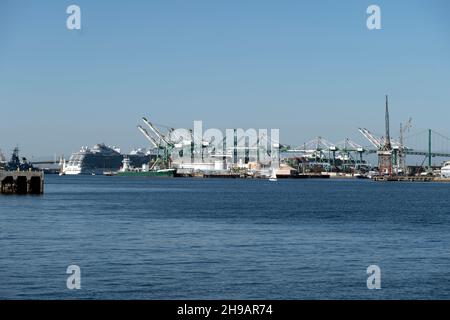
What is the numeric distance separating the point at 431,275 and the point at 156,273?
7816 millimetres

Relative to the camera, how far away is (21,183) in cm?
7631

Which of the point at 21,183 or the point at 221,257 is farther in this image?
the point at 21,183

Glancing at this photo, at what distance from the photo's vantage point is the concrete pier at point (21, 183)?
249ft

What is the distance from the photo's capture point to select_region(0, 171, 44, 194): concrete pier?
75.9m

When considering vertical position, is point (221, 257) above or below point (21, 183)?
below

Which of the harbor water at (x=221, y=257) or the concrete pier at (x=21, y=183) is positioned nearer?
the harbor water at (x=221, y=257)

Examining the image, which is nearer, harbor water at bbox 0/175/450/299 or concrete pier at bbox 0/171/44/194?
harbor water at bbox 0/175/450/299

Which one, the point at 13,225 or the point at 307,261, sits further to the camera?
the point at 13,225

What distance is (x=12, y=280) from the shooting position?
20.4 m

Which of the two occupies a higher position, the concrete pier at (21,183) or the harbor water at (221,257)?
the concrete pier at (21,183)

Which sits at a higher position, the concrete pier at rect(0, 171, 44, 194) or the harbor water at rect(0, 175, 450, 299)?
the concrete pier at rect(0, 171, 44, 194)
